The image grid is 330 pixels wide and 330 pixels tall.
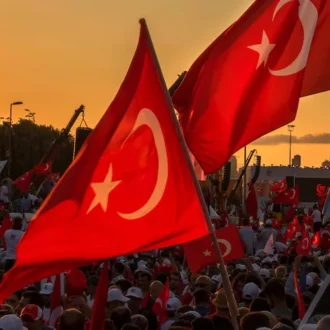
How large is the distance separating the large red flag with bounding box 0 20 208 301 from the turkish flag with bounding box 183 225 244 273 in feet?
14.0

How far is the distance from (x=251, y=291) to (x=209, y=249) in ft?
4.36

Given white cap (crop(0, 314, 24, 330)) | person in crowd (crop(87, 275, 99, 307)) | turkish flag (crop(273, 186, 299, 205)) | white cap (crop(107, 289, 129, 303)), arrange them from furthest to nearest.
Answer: turkish flag (crop(273, 186, 299, 205)) → person in crowd (crop(87, 275, 99, 307)) → white cap (crop(107, 289, 129, 303)) → white cap (crop(0, 314, 24, 330))

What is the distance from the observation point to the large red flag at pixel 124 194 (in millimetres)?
6168

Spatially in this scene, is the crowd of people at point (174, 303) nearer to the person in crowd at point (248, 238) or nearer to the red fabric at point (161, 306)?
the red fabric at point (161, 306)

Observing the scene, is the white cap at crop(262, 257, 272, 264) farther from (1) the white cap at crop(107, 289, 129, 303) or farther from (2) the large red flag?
(2) the large red flag

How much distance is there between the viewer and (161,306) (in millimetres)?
10188

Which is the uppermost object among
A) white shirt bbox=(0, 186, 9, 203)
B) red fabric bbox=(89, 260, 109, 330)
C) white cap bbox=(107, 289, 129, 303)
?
white shirt bbox=(0, 186, 9, 203)

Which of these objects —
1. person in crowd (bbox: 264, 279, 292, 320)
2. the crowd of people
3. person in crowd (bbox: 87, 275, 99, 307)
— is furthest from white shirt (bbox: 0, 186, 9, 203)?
person in crowd (bbox: 264, 279, 292, 320)

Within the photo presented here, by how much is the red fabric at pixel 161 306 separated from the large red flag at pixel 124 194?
11.5 feet

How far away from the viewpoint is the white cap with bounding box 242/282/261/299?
9.88 meters

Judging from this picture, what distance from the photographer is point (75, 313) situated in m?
7.29

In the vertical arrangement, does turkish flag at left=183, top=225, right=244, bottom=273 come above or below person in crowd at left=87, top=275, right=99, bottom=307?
above

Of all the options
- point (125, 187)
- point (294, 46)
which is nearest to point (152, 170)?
point (125, 187)

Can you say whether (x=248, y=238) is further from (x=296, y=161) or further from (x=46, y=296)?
(x=296, y=161)
